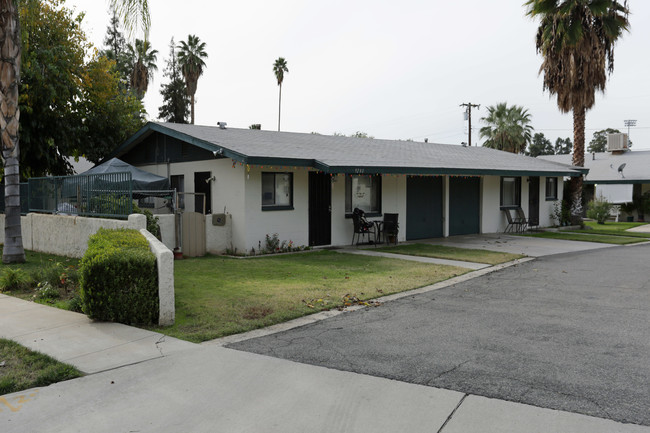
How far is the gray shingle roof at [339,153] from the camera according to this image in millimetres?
13641

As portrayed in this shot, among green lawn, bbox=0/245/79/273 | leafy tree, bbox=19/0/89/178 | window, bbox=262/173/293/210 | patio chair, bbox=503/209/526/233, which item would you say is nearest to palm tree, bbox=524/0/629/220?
patio chair, bbox=503/209/526/233

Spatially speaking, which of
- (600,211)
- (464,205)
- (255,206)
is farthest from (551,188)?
(255,206)

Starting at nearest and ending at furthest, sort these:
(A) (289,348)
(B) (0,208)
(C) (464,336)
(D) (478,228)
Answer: (A) (289,348) → (C) (464,336) → (B) (0,208) → (D) (478,228)

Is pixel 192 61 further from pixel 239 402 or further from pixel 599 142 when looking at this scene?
pixel 599 142

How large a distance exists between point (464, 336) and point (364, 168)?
28.4 feet

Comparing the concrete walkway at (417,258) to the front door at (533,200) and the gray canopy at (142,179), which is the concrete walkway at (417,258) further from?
the front door at (533,200)

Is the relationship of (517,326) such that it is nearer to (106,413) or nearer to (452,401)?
(452,401)

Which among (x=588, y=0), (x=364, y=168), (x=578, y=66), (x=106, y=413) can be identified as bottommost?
(x=106, y=413)

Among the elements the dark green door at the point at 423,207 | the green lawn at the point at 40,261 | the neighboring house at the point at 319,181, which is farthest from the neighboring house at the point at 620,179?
the green lawn at the point at 40,261

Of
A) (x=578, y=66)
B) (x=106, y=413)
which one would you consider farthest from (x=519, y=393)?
(x=578, y=66)

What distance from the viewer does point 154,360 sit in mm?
5305

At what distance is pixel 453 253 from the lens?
553 inches

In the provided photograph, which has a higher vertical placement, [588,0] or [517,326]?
[588,0]

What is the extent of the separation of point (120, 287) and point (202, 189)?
882 centimetres
